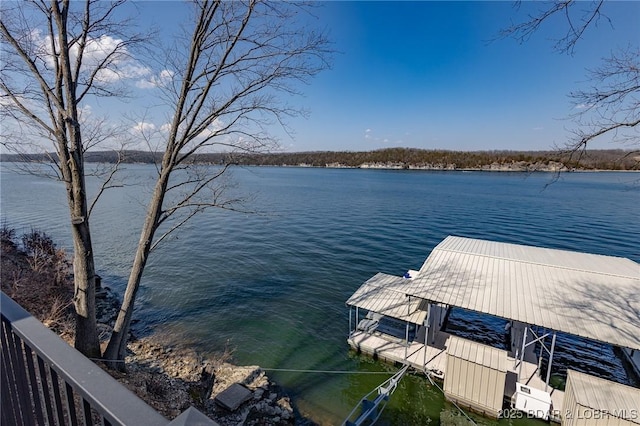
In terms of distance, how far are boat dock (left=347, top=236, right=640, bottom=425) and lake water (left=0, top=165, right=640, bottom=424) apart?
813 millimetres

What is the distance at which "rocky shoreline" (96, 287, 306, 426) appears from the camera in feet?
24.0

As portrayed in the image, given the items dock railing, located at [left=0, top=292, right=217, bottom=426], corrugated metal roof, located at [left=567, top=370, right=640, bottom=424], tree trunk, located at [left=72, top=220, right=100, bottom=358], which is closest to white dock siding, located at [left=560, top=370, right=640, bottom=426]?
corrugated metal roof, located at [left=567, top=370, right=640, bottom=424]

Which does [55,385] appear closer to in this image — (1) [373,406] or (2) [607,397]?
(1) [373,406]

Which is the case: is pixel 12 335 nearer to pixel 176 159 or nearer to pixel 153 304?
pixel 176 159

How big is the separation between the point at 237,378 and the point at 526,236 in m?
23.9

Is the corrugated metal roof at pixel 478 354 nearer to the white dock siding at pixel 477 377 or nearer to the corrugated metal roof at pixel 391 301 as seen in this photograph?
the white dock siding at pixel 477 377

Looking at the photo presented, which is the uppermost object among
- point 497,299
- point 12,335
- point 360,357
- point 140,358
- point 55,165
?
point 55,165

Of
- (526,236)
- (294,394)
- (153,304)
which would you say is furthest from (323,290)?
(526,236)

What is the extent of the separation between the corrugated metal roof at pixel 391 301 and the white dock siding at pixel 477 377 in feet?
5.00

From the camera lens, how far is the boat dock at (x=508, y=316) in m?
8.01

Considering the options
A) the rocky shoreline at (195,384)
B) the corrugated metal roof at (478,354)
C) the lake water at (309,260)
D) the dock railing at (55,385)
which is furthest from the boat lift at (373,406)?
the dock railing at (55,385)

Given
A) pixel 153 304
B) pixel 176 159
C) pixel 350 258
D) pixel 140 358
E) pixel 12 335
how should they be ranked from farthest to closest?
1. pixel 350 258
2. pixel 153 304
3. pixel 140 358
4. pixel 176 159
5. pixel 12 335

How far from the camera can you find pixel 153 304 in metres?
14.2

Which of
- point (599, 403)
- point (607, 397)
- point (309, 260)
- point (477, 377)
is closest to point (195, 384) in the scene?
point (477, 377)
